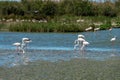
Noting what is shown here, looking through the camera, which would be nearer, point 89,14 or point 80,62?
point 80,62

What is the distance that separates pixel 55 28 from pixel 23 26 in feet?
10.9

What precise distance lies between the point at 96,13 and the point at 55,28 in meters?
26.9

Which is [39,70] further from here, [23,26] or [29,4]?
[29,4]

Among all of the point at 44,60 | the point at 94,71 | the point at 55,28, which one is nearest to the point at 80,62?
the point at 44,60

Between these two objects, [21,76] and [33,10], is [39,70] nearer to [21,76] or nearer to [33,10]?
[21,76]

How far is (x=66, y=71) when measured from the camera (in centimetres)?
1352

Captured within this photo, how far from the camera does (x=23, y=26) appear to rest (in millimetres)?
41875

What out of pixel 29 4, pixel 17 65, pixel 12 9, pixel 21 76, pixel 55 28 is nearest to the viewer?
pixel 21 76

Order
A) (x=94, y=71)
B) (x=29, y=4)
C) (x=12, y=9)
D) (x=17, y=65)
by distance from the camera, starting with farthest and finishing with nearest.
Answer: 1. (x=29, y=4)
2. (x=12, y=9)
3. (x=17, y=65)
4. (x=94, y=71)

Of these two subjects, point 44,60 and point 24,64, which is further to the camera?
point 44,60

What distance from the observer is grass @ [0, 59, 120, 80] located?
40.0 ft

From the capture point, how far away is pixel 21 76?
40.6 feet

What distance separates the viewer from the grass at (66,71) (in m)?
12.2

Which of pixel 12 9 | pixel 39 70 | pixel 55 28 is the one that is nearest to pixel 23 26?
pixel 55 28
